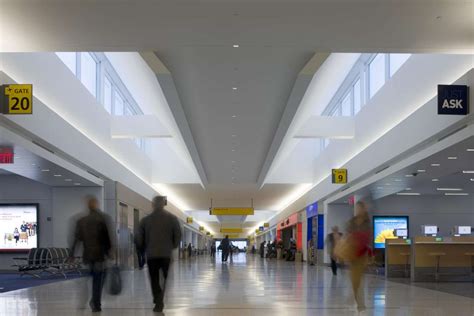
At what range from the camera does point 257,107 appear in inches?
661

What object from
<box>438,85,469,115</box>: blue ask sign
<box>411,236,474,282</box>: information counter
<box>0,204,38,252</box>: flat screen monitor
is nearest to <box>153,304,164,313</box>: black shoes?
<box>438,85,469,115</box>: blue ask sign

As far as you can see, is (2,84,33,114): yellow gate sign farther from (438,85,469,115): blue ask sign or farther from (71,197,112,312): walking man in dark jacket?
(438,85,469,115): blue ask sign

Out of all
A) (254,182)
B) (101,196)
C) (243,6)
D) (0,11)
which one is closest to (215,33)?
(243,6)

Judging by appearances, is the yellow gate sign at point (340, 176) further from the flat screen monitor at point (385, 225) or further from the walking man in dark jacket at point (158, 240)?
the walking man in dark jacket at point (158, 240)

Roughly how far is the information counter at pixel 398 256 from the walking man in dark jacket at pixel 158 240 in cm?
1208

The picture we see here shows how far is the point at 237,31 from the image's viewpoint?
10289mm

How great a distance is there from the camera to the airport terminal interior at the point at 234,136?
29.4 feet

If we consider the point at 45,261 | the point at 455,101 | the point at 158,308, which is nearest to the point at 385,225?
the point at 45,261

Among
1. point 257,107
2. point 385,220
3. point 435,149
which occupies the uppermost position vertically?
point 257,107

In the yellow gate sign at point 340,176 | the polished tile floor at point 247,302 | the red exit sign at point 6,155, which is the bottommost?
the polished tile floor at point 247,302

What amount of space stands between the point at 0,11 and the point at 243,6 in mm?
3700

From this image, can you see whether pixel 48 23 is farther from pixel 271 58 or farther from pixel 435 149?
pixel 435 149

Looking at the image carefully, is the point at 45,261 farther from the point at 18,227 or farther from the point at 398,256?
the point at 398,256

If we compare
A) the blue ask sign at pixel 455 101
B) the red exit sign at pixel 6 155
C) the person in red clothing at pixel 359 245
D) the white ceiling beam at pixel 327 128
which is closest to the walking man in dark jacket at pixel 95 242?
the person in red clothing at pixel 359 245
